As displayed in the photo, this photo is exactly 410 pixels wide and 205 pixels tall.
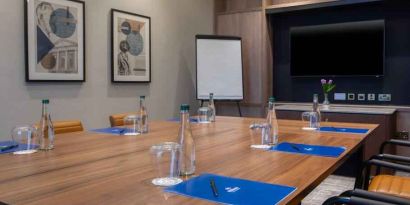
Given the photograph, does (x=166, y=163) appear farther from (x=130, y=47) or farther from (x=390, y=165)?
(x=130, y=47)

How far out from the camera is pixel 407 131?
4203 millimetres

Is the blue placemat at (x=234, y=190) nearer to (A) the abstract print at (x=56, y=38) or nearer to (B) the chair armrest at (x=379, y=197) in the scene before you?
(B) the chair armrest at (x=379, y=197)

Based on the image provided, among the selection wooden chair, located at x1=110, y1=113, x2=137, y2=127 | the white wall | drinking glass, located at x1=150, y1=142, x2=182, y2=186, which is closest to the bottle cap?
drinking glass, located at x1=150, y1=142, x2=182, y2=186

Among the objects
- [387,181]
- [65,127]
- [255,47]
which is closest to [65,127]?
[65,127]

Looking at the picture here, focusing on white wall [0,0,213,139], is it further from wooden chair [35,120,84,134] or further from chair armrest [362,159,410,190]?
chair armrest [362,159,410,190]

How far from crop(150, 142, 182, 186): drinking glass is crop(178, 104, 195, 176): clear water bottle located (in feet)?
0.09

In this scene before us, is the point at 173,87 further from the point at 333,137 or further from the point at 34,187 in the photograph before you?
the point at 34,187

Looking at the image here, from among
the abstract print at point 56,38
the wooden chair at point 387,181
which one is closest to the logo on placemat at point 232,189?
the wooden chair at point 387,181

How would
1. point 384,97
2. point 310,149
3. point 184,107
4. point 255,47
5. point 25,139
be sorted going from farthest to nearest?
point 255,47 < point 384,97 < point 25,139 < point 310,149 < point 184,107

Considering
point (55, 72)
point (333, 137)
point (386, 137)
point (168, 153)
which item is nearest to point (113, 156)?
point (168, 153)

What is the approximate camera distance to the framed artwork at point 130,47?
3.98m

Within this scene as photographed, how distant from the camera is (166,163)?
1.12m

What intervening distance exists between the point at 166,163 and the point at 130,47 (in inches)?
128

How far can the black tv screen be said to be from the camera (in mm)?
4508
